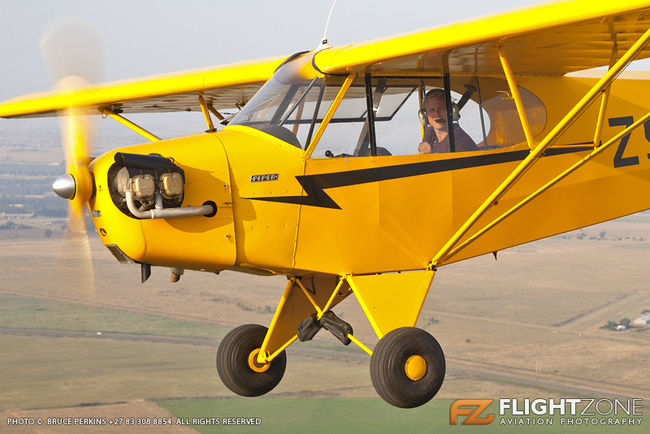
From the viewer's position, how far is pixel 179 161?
26.1ft

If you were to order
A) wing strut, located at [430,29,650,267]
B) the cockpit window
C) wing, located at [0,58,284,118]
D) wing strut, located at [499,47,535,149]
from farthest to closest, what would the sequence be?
wing, located at [0,58,284,118] → wing strut, located at [499,47,535,149] → the cockpit window → wing strut, located at [430,29,650,267]

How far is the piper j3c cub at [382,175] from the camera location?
801 centimetres

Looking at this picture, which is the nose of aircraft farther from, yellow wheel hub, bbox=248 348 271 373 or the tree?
the tree

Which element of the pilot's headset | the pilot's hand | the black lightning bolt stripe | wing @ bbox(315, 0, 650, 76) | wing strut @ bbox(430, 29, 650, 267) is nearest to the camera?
wing @ bbox(315, 0, 650, 76)

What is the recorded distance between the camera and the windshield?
337 inches

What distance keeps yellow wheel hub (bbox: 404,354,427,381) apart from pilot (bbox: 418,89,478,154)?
2.00m

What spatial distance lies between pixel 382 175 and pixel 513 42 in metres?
1.75

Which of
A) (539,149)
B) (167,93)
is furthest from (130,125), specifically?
(539,149)

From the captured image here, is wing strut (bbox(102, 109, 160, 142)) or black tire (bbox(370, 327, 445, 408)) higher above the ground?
wing strut (bbox(102, 109, 160, 142))

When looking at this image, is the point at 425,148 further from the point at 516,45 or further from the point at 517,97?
the point at 516,45

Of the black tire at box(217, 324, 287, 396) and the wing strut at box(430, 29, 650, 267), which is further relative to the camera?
the black tire at box(217, 324, 287, 396)

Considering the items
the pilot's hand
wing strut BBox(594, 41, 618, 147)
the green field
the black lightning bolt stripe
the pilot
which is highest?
the green field

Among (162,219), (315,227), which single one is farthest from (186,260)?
(315,227)

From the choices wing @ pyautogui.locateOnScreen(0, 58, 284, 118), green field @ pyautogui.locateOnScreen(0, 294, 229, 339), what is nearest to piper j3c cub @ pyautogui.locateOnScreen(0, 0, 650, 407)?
wing @ pyautogui.locateOnScreen(0, 58, 284, 118)
